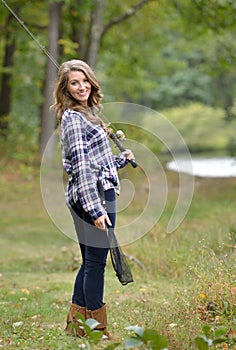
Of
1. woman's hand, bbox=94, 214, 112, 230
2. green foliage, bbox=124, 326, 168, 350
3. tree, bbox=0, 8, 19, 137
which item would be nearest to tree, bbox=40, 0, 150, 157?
tree, bbox=0, 8, 19, 137

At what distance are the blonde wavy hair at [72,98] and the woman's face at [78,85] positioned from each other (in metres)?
0.03

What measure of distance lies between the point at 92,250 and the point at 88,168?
54 cm

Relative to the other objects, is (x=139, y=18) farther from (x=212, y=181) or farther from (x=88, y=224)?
(x=88, y=224)

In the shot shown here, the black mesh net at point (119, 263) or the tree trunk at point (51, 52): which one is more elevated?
the tree trunk at point (51, 52)

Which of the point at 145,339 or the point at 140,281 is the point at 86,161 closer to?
the point at 145,339

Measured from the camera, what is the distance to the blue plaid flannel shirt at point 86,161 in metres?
4.28

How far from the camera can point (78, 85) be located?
4473mm

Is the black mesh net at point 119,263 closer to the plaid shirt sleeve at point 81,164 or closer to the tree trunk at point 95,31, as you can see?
the plaid shirt sleeve at point 81,164

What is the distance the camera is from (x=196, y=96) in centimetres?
4556

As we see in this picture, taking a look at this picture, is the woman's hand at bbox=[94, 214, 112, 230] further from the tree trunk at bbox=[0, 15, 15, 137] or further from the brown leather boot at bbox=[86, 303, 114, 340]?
the tree trunk at bbox=[0, 15, 15, 137]

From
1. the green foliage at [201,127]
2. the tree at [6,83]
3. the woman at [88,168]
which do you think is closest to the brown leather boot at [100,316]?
the woman at [88,168]

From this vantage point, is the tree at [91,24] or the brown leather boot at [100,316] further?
the tree at [91,24]

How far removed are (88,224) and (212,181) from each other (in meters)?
14.5

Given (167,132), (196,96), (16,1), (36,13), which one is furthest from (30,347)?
(196,96)
